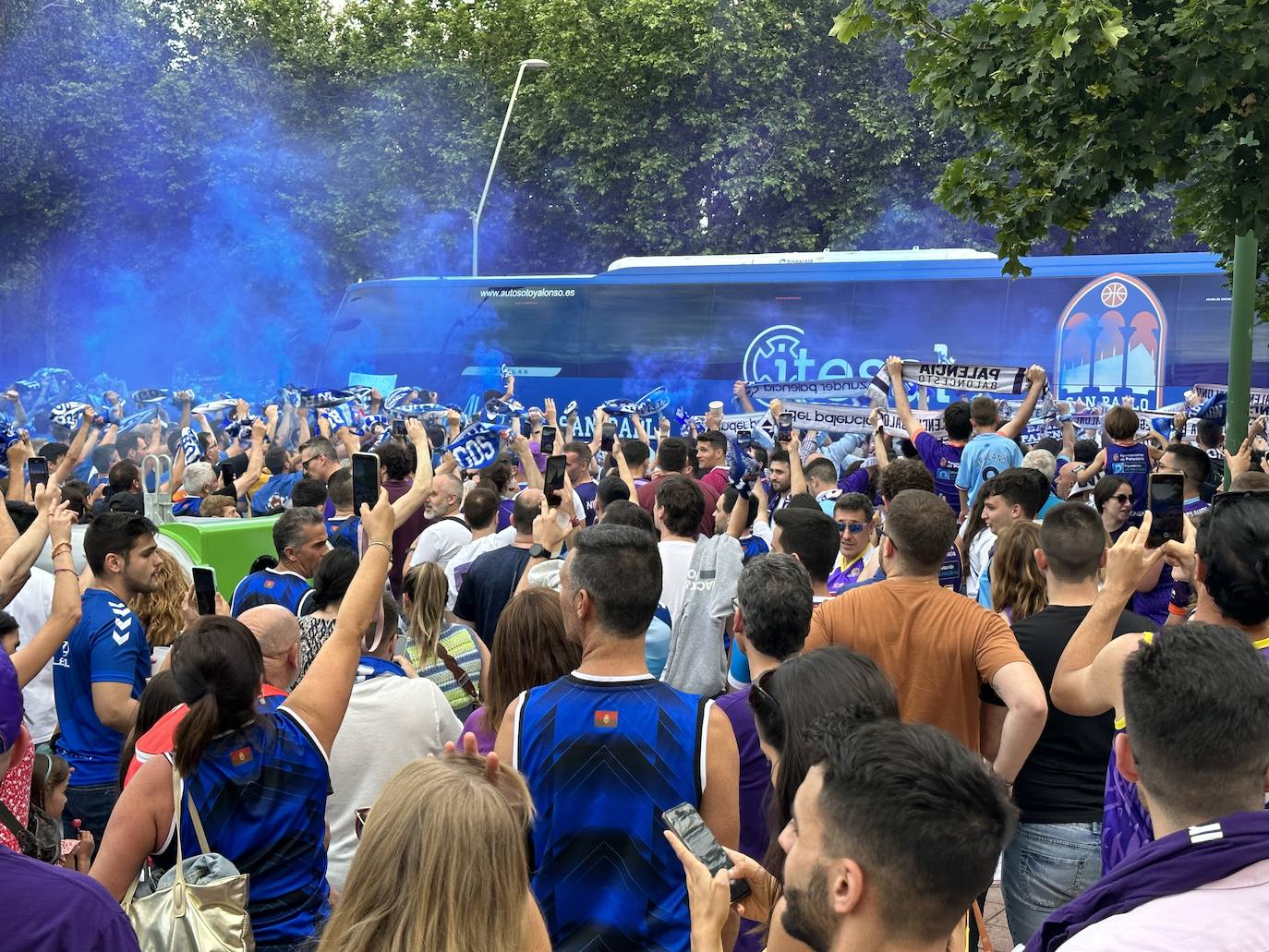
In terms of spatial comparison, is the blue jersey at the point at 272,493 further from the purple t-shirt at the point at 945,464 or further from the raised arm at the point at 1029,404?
the raised arm at the point at 1029,404

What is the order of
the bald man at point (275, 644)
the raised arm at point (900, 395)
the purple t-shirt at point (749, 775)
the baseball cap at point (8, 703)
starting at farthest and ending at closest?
the raised arm at point (900, 395) < the bald man at point (275, 644) < the purple t-shirt at point (749, 775) < the baseball cap at point (8, 703)

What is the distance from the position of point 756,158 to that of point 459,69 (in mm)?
8539

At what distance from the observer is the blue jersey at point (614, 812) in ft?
9.84

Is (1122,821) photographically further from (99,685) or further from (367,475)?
(99,685)

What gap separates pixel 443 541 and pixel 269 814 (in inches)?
165

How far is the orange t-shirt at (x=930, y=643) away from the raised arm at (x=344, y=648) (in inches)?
57.6

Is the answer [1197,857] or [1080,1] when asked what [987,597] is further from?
[1197,857]

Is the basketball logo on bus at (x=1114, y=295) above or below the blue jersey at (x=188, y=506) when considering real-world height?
above

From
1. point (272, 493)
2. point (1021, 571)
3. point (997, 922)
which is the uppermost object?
point (272, 493)

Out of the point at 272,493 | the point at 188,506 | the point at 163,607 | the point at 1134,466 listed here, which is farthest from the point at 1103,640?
the point at 272,493

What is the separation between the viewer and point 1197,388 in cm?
1242

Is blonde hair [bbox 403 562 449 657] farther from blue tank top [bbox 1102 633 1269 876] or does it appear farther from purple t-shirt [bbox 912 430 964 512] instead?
purple t-shirt [bbox 912 430 964 512]

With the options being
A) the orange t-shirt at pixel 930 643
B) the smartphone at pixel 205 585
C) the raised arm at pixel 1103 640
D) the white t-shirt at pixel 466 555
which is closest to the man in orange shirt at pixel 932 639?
the orange t-shirt at pixel 930 643

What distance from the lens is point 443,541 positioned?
7.25 m
